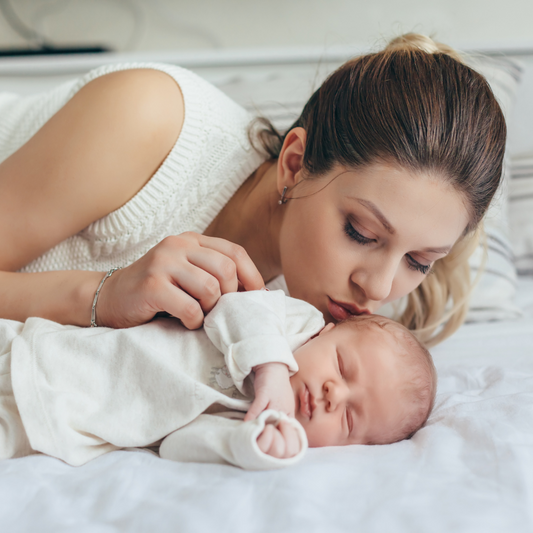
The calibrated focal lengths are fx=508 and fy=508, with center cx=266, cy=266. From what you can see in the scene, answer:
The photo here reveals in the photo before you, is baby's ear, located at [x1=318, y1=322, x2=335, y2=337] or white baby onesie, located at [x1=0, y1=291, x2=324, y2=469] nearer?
white baby onesie, located at [x1=0, y1=291, x2=324, y2=469]

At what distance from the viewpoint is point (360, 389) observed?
2.74 feet

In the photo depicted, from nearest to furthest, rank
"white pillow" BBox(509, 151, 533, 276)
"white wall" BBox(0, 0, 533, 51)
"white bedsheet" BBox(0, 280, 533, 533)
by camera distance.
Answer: "white bedsheet" BBox(0, 280, 533, 533) < "white pillow" BBox(509, 151, 533, 276) < "white wall" BBox(0, 0, 533, 51)

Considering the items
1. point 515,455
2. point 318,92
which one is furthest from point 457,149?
point 515,455

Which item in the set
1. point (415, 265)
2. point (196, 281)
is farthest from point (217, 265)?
point (415, 265)

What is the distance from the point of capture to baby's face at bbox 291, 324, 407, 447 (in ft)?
2.64

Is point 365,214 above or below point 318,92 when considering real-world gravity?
below

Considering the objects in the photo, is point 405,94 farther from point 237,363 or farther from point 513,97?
point 513,97

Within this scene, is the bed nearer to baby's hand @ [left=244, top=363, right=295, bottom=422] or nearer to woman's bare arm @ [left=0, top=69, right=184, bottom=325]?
baby's hand @ [left=244, top=363, right=295, bottom=422]

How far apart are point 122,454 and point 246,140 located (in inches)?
31.7

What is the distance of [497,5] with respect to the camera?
2217 mm

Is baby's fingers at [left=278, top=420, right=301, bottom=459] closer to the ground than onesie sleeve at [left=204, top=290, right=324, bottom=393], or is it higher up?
closer to the ground

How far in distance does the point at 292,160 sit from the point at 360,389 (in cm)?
52

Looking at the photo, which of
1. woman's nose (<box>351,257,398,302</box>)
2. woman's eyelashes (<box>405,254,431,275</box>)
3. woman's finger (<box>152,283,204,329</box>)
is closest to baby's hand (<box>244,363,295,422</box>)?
woman's finger (<box>152,283,204,329</box>)

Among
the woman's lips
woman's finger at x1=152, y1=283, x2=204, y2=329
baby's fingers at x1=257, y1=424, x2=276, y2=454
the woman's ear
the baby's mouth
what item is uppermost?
the woman's ear
